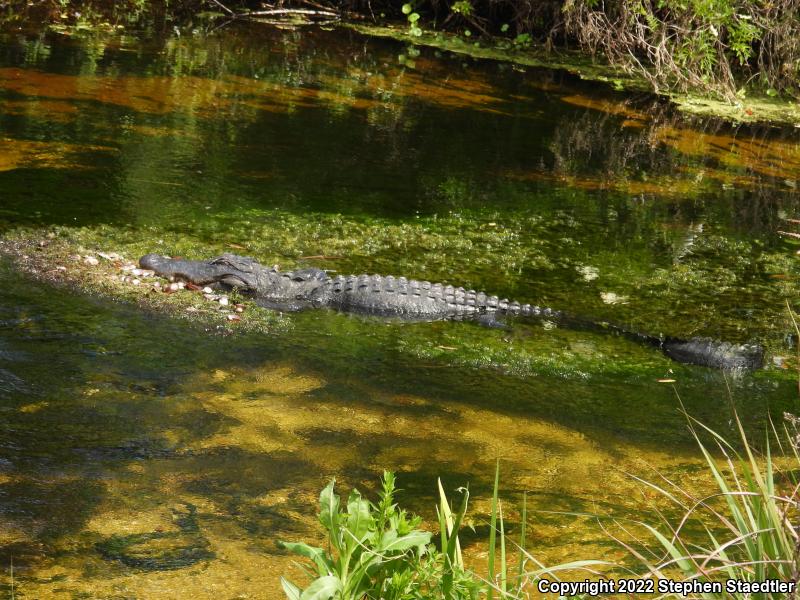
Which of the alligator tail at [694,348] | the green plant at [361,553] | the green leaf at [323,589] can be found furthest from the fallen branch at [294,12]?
the green leaf at [323,589]

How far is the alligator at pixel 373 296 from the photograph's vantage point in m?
5.66

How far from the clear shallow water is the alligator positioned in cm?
14

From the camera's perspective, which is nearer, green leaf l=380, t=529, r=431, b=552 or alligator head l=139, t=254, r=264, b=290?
green leaf l=380, t=529, r=431, b=552

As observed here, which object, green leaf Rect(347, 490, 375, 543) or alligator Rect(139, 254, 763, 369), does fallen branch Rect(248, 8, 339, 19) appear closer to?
alligator Rect(139, 254, 763, 369)

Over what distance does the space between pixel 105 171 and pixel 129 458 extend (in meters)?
4.03

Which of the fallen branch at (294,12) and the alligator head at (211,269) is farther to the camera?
the fallen branch at (294,12)

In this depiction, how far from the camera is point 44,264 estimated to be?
5.46 m

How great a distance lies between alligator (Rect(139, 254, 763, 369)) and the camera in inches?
223

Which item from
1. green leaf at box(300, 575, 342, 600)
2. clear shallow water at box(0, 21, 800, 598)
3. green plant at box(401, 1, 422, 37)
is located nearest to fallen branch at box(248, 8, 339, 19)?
green plant at box(401, 1, 422, 37)

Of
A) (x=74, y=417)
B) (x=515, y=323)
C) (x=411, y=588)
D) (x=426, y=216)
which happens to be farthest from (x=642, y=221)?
(x=411, y=588)

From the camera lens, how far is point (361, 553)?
211cm

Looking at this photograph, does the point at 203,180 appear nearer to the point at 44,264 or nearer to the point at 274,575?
the point at 44,264

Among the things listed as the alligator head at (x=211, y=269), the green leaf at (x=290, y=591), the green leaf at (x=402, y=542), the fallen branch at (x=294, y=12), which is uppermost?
the fallen branch at (x=294, y=12)

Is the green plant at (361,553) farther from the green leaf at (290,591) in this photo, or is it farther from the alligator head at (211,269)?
the alligator head at (211,269)
